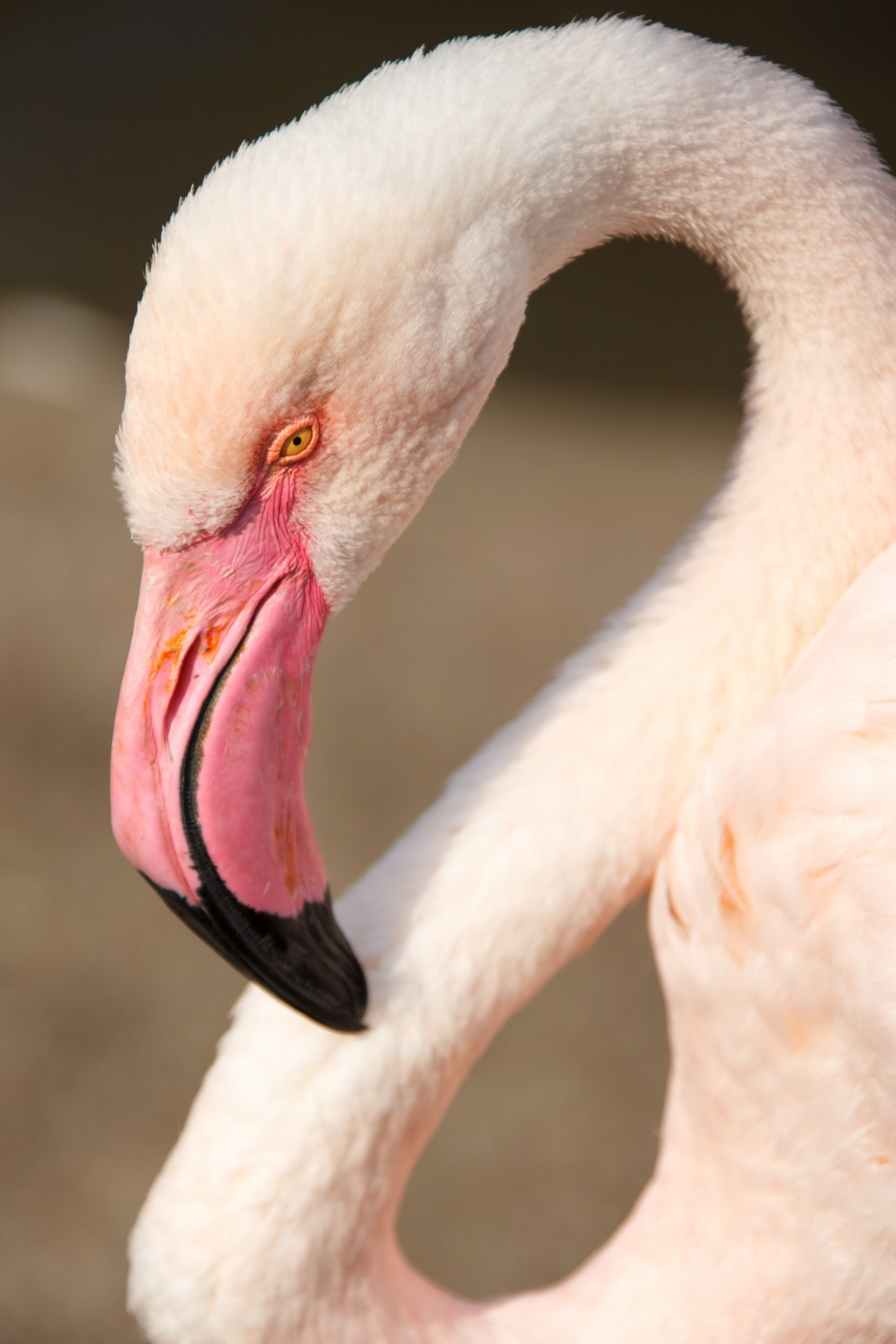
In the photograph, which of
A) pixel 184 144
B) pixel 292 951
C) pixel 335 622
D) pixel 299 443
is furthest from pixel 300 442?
pixel 184 144

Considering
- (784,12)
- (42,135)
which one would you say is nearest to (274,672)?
(784,12)

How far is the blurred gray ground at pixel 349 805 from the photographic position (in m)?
2.84

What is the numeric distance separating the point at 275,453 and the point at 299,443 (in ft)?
0.09

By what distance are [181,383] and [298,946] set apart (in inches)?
23.5

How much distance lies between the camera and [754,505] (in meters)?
1.44

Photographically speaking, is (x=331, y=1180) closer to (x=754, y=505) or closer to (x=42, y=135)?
(x=754, y=505)

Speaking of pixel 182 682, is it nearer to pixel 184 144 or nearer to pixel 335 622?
pixel 335 622

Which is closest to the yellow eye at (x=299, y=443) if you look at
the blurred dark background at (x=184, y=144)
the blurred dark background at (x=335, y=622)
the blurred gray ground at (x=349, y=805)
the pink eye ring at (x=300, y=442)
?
the pink eye ring at (x=300, y=442)

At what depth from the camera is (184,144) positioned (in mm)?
5176

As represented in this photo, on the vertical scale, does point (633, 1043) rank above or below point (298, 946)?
below

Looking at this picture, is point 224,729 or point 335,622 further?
point 335,622

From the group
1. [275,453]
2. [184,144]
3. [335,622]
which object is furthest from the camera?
[184,144]

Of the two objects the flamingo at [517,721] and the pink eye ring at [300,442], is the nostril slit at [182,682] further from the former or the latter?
the pink eye ring at [300,442]

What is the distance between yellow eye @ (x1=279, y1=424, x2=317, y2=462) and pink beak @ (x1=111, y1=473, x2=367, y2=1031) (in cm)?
3
